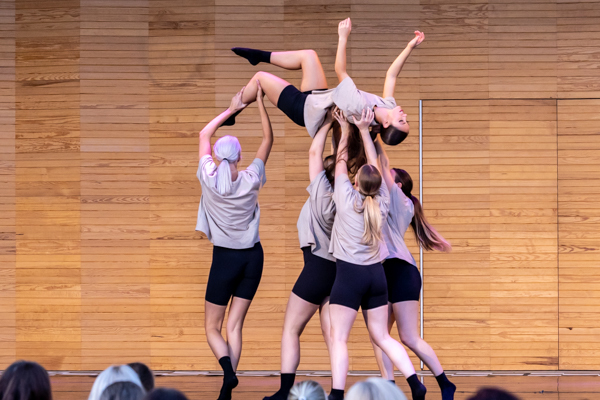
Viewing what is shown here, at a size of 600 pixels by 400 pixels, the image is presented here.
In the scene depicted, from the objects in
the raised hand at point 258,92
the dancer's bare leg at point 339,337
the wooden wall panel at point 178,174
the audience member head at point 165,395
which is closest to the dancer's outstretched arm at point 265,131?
the raised hand at point 258,92

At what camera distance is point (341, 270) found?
3.42 meters

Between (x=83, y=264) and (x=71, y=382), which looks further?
(x=83, y=264)

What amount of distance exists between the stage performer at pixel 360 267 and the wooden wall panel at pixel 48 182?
9.24ft

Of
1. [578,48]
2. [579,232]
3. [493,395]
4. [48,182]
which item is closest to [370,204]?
[493,395]

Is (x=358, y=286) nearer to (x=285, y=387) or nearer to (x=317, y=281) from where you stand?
(x=317, y=281)

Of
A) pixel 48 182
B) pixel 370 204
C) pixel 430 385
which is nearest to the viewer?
pixel 370 204

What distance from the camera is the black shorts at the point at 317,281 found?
3.68m

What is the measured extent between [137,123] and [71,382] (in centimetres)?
215

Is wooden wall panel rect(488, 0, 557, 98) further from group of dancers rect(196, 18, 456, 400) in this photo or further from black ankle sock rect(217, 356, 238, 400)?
black ankle sock rect(217, 356, 238, 400)

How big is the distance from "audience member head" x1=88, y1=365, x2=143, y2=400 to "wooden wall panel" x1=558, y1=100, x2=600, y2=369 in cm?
418

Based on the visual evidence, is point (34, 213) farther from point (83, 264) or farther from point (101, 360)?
point (101, 360)

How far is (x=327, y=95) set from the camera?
150 inches

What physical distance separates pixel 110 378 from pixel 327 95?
2.26 m

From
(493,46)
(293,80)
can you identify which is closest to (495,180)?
(493,46)
